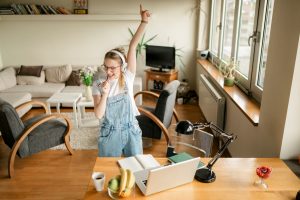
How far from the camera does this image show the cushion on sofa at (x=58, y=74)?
5.03 m

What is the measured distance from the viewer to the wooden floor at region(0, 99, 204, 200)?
8.04 ft

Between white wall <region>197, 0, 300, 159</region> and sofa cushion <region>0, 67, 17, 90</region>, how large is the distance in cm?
432

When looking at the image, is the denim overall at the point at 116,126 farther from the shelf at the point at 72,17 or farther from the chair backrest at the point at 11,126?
the shelf at the point at 72,17

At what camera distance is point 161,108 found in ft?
9.48

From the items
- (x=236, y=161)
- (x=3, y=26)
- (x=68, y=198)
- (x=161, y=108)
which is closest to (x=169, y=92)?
(x=161, y=108)

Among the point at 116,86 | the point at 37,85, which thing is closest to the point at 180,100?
the point at 37,85

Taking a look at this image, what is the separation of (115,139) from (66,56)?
13.1 feet

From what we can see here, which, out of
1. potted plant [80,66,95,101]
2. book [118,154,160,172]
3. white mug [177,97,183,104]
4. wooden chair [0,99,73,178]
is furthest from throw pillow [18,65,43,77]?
book [118,154,160,172]

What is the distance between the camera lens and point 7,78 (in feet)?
15.5

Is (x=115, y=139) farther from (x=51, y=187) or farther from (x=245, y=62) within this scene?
(x=245, y=62)

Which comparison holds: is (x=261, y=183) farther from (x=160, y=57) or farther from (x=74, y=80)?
(x=74, y=80)

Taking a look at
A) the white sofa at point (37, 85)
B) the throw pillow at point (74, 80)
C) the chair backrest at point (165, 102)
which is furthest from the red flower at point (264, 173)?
the throw pillow at point (74, 80)

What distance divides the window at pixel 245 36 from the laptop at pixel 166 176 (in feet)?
5.21

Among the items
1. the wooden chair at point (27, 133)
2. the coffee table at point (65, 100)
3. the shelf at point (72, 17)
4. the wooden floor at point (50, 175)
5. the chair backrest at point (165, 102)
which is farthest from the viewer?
the shelf at point (72, 17)
